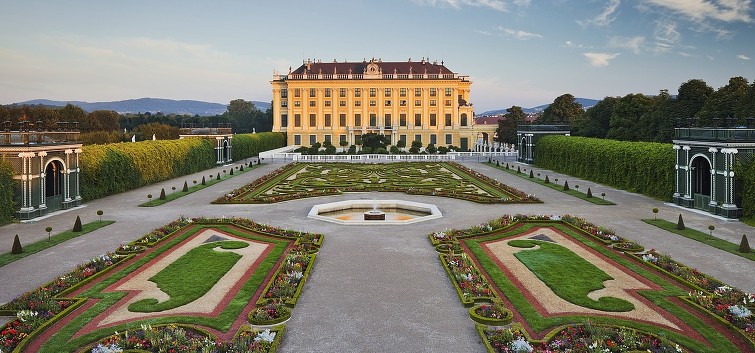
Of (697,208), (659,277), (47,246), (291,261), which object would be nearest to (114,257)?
(47,246)

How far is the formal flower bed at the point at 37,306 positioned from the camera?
11258 millimetres

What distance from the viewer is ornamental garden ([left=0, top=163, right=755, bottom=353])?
1111cm

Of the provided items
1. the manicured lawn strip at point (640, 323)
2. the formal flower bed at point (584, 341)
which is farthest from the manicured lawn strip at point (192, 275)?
the manicured lawn strip at point (640, 323)

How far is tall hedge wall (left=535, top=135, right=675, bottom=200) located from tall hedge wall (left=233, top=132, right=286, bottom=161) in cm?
3429

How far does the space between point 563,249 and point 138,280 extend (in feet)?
45.3

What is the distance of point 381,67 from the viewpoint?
10206 centimetres

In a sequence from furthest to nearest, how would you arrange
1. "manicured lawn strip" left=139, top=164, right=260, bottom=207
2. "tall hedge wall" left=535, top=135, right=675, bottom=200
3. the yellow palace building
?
1. the yellow palace building
2. "tall hedge wall" left=535, top=135, right=675, bottom=200
3. "manicured lawn strip" left=139, top=164, right=260, bottom=207

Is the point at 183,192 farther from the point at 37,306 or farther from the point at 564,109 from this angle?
the point at 564,109

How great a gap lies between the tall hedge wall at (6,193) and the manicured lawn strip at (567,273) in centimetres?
2194

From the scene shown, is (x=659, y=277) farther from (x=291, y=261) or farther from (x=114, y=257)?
(x=114, y=257)

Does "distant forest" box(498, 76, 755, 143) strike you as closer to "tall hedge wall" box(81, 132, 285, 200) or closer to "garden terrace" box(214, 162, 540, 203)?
"garden terrace" box(214, 162, 540, 203)

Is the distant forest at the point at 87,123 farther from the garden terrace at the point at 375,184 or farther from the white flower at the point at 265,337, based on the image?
the white flower at the point at 265,337

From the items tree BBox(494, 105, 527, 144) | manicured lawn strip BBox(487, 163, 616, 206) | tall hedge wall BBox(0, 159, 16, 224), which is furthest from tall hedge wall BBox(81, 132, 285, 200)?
tree BBox(494, 105, 527, 144)

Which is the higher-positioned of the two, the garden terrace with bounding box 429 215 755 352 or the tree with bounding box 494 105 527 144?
the tree with bounding box 494 105 527 144
